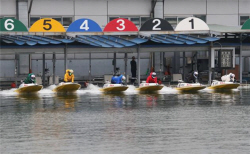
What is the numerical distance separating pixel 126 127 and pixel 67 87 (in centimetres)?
2542

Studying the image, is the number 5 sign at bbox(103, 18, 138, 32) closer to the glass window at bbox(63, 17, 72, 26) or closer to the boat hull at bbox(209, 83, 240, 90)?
the boat hull at bbox(209, 83, 240, 90)

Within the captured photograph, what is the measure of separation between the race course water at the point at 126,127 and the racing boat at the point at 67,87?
33.2 feet

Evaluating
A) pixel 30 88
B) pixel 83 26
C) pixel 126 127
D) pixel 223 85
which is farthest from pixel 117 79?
pixel 126 127

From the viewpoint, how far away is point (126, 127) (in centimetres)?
2748

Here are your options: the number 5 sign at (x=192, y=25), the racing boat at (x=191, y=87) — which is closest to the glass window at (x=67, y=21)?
the number 5 sign at (x=192, y=25)

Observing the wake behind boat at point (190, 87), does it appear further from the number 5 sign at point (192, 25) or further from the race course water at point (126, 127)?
the race course water at point (126, 127)

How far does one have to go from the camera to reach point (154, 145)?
2280 centimetres

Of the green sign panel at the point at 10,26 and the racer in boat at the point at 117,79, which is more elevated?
the green sign panel at the point at 10,26

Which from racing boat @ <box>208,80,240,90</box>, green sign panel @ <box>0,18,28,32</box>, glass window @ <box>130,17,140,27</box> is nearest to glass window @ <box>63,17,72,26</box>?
glass window @ <box>130,17,140,27</box>

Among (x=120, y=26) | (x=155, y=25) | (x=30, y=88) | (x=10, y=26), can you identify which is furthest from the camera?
(x=155, y=25)

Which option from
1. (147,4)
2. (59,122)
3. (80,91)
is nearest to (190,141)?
(59,122)

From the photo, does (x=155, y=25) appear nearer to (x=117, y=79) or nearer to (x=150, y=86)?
(x=117, y=79)

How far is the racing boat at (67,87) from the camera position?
2044 inches

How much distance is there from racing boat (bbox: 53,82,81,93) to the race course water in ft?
33.2
